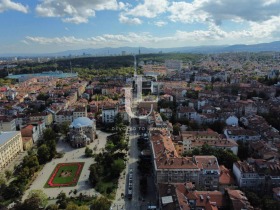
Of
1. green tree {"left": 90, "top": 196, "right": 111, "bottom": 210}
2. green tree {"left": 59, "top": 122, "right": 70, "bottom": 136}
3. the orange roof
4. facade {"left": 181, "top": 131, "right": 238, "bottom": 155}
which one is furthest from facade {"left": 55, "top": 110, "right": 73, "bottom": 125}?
the orange roof

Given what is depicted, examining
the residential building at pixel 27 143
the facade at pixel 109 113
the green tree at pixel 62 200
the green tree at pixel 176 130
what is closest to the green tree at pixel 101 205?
the green tree at pixel 62 200

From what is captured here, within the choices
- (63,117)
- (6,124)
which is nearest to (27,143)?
(6,124)

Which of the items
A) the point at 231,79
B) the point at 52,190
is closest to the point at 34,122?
the point at 52,190

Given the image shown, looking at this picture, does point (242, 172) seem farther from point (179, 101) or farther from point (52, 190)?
point (179, 101)

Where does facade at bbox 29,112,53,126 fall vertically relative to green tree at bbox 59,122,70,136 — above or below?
above

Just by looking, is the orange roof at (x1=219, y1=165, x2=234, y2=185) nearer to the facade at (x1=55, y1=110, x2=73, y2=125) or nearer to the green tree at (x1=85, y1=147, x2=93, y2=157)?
the green tree at (x1=85, y1=147, x2=93, y2=157)

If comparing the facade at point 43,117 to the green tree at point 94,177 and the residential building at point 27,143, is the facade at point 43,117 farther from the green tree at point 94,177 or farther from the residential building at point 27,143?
the green tree at point 94,177

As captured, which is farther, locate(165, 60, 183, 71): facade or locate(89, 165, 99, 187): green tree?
locate(165, 60, 183, 71): facade

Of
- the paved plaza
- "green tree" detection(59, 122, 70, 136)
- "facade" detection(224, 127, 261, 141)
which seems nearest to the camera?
the paved plaza
